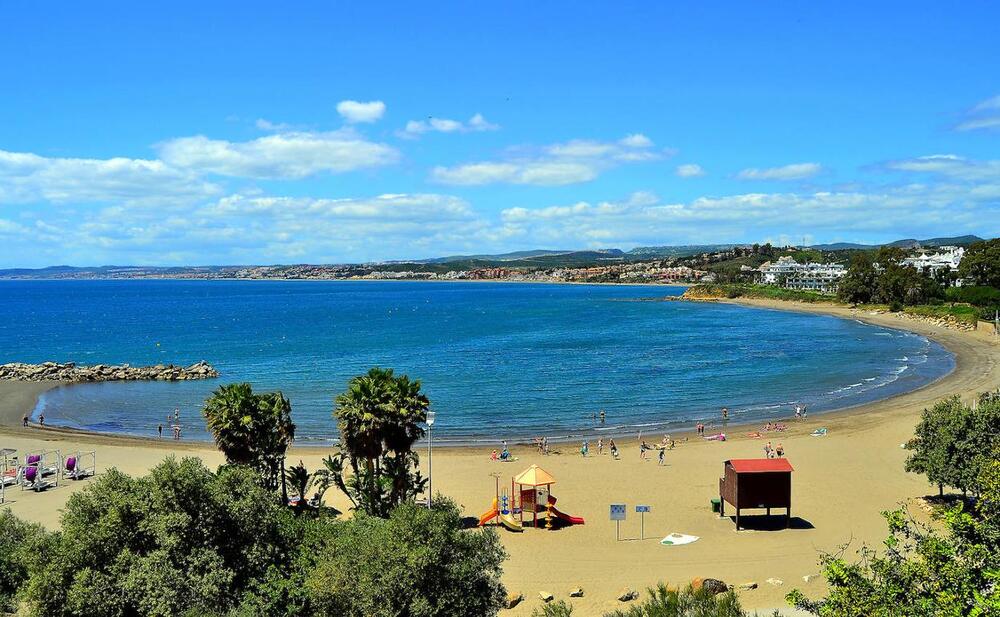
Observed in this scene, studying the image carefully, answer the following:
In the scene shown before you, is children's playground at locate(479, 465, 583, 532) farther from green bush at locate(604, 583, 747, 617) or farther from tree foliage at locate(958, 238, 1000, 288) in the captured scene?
tree foliage at locate(958, 238, 1000, 288)

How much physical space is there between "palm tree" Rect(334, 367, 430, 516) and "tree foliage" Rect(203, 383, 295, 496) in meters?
2.21

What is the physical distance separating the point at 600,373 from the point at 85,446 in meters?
39.4

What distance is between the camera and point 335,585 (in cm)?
1170

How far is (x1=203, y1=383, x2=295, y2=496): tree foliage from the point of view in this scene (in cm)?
2186

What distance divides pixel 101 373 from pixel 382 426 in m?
54.4

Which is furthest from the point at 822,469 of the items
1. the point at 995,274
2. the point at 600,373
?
the point at 995,274

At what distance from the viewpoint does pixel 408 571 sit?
1180 cm

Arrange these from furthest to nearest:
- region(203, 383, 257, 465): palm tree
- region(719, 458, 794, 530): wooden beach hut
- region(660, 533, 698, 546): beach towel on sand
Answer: region(719, 458, 794, 530): wooden beach hut → region(660, 533, 698, 546): beach towel on sand → region(203, 383, 257, 465): palm tree

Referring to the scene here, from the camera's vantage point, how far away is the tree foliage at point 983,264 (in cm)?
11781

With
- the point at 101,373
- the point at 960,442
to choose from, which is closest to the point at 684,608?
the point at 960,442

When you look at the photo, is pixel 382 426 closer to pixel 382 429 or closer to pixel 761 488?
pixel 382 429

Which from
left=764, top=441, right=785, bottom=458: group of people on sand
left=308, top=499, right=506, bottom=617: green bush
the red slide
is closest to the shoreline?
left=764, top=441, right=785, bottom=458: group of people on sand

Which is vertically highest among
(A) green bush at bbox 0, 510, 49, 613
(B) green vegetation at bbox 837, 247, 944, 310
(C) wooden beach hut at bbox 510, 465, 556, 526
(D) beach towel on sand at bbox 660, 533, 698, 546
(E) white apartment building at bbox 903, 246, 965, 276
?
(E) white apartment building at bbox 903, 246, 965, 276

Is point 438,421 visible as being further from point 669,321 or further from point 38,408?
point 669,321
